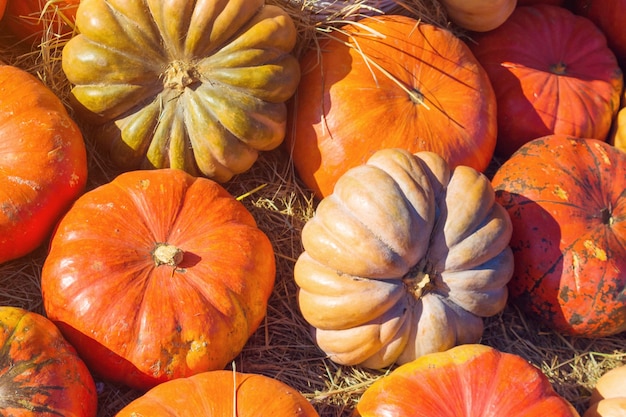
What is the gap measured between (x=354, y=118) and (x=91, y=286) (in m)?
1.52

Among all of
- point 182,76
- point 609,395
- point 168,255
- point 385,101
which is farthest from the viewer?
point 385,101

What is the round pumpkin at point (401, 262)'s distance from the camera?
9.05 feet

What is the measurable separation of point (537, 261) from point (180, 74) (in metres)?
1.92

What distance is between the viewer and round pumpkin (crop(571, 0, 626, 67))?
14.3ft

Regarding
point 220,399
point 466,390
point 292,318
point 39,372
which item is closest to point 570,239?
point 466,390

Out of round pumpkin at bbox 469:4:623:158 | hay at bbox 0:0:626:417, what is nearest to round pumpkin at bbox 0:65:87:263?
hay at bbox 0:0:626:417

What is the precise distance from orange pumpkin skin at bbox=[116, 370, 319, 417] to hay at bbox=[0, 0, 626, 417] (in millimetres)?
402

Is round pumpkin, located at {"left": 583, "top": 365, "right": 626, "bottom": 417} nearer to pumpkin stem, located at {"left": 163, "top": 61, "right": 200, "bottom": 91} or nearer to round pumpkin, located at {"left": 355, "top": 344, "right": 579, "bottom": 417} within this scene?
round pumpkin, located at {"left": 355, "top": 344, "right": 579, "bottom": 417}

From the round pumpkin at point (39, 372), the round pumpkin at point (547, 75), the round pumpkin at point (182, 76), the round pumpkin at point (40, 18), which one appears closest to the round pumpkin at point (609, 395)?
the round pumpkin at point (547, 75)

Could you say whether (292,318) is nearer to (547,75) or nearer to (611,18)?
(547,75)

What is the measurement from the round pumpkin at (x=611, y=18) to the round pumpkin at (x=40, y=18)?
3.26 metres

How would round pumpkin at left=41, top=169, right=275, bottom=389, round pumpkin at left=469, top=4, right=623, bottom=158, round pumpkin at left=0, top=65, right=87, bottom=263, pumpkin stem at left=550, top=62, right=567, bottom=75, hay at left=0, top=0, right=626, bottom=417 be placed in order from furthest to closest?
pumpkin stem at left=550, top=62, right=567, bottom=75 → round pumpkin at left=469, top=4, right=623, bottom=158 → hay at left=0, top=0, right=626, bottom=417 → round pumpkin at left=0, top=65, right=87, bottom=263 → round pumpkin at left=41, top=169, right=275, bottom=389

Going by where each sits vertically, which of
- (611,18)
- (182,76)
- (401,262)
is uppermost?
(182,76)

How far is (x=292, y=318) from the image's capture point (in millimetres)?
3270
